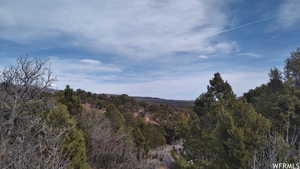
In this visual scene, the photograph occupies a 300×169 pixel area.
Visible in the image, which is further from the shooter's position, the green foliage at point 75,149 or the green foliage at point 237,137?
the green foliage at point 75,149

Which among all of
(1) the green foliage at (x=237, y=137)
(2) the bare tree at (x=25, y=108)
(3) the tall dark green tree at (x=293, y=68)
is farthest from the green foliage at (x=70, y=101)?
(3) the tall dark green tree at (x=293, y=68)

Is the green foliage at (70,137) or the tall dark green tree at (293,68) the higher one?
the tall dark green tree at (293,68)

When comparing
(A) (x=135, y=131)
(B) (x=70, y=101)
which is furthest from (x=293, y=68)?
(B) (x=70, y=101)

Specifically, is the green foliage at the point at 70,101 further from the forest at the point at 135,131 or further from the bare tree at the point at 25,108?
the bare tree at the point at 25,108

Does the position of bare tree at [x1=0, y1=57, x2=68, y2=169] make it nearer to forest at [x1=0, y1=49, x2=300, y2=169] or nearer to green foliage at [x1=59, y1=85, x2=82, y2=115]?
forest at [x1=0, y1=49, x2=300, y2=169]

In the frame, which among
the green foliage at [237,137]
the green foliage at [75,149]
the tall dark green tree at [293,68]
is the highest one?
the tall dark green tree at [293,68]

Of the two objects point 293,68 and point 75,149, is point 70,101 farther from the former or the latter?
point 293,68

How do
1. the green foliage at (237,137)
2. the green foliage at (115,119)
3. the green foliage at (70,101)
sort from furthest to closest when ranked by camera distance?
the green foliage at (115,119) < the green foliage at (70,101) < the green foliage at (237,137)

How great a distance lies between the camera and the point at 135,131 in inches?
701

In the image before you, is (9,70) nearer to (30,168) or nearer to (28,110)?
(28,110)

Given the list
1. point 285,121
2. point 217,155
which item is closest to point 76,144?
point 217,155

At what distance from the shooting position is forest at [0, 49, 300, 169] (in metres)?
5.26

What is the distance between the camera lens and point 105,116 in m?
16.8

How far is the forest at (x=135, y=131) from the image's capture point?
526 centimetres
